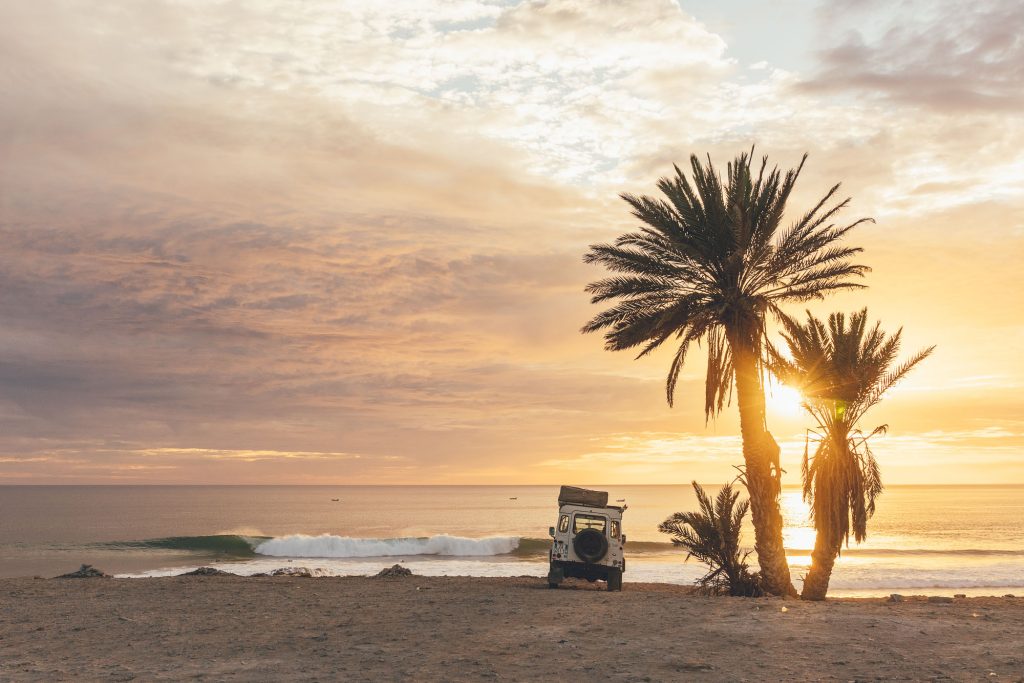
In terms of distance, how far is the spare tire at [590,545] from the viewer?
23.1m

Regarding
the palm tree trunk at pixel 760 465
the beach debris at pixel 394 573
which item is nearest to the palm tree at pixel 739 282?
the palm tree trunk at pixel 760 465

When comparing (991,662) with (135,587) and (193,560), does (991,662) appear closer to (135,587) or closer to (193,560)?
(135,587)

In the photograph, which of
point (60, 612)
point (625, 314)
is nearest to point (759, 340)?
point (625, 314)

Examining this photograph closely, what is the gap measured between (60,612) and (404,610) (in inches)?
307

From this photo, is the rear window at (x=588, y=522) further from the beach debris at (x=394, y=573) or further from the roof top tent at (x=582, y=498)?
the beach debris at (x=394, y=573)

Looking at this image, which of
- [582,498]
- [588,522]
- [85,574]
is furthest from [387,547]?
[588,522]

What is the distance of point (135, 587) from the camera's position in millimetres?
22203

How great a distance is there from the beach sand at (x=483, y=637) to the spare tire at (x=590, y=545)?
1.92 metres

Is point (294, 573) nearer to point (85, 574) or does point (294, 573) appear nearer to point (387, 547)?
point (85, 574)

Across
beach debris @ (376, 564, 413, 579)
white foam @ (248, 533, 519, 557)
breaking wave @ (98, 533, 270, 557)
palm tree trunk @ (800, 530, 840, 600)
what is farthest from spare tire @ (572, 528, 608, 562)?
breaking wave @ (98, 533, 270, 557)

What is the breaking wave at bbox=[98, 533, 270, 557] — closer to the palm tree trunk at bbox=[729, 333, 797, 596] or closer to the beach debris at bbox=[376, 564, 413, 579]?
the beach debris at bbox=[376, 564, 413, 579]

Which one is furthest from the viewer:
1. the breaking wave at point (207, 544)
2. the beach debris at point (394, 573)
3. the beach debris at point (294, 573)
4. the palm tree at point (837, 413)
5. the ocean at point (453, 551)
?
the breaking wave at point (207, 544)

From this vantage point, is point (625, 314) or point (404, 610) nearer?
point (404, 610)

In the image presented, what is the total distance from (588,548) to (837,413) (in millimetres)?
8083
